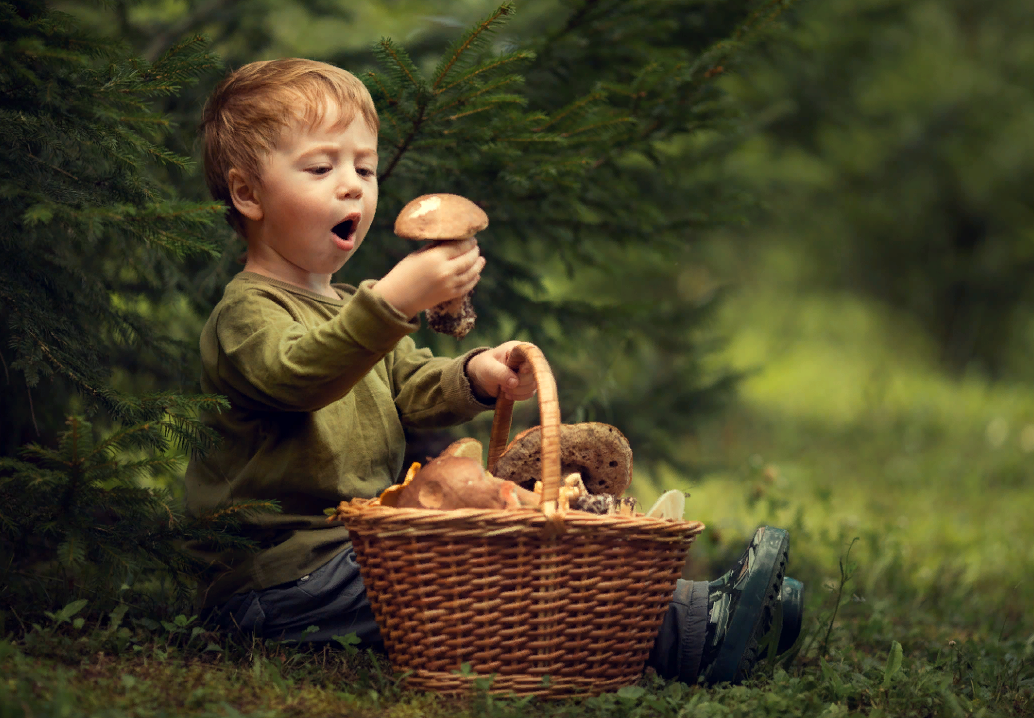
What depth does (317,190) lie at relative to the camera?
2027mm

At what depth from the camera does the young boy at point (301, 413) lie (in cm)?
203

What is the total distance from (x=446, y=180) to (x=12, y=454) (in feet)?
4.80

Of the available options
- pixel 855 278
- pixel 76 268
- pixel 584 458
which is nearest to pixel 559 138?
pixel 584 458

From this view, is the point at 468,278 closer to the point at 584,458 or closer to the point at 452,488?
the point at 452,488

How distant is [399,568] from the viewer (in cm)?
179

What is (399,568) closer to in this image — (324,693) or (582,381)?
(324,693)

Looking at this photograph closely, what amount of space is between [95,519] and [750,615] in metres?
1.52

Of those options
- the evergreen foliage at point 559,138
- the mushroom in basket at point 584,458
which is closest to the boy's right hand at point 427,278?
the mushroom in basket at point 584,458

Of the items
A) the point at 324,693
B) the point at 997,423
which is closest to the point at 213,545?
the point at 324,693

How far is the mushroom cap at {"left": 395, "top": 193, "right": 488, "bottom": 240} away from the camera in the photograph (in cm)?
183

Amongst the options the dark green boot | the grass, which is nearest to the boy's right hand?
the grass

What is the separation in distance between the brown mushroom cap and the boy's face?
0.65 meters

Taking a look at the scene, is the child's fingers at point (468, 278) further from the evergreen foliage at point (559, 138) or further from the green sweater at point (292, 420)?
the evergreen foliage at point (559, 138)

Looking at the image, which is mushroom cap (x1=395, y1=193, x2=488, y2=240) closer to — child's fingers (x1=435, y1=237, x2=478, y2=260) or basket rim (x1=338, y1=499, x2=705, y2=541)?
child's fingers (x1=435, y1=237, x2=478, y2=260)
